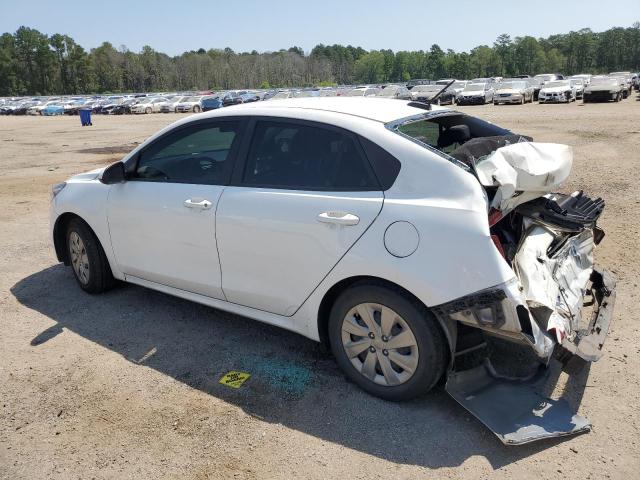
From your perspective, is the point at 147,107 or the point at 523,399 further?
the point at 147,107

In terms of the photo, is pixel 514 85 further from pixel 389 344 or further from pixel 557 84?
pixel 389 344

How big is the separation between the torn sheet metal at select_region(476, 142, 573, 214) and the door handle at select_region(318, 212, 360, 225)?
0.75 metres

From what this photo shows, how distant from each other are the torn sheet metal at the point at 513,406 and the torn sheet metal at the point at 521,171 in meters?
1.00

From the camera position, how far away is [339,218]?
3.21 meters

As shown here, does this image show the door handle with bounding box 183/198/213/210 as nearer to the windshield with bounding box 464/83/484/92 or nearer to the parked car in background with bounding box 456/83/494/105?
the parked car in background with bounding box 456/83/494/105

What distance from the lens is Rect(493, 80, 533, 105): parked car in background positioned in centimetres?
3572

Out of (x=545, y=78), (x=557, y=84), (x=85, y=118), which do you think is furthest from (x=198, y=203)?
(x=545, y=78)

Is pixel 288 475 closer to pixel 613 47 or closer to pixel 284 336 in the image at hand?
pixel 284 336

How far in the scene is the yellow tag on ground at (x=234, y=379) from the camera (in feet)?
11.8

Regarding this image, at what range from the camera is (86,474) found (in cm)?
285

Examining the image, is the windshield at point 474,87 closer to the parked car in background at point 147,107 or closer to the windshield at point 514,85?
the windshield at point 514,85


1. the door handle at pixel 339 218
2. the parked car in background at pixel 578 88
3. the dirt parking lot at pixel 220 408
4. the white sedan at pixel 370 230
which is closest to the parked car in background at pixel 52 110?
the parked car in background at pixel 578 88

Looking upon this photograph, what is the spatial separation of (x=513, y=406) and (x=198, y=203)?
2.43 m

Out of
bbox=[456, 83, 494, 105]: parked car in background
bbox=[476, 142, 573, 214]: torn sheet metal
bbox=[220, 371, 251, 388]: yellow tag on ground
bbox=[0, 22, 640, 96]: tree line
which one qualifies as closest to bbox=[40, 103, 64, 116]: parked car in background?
bbox=[456, 83, 494, 105]: parked car in background
